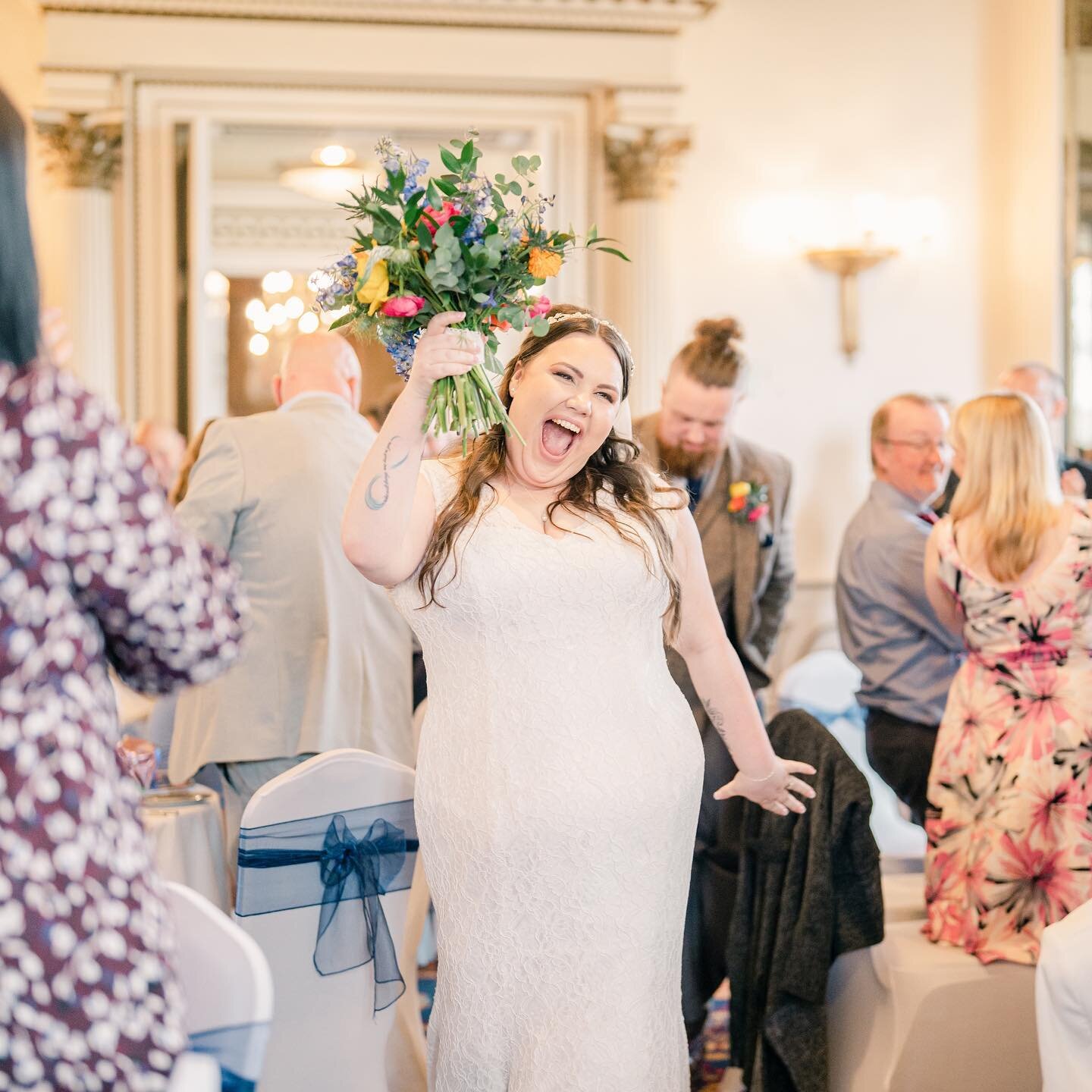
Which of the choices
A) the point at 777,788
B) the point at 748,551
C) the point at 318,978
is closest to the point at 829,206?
the point at 748,551

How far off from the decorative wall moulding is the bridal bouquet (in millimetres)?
3978

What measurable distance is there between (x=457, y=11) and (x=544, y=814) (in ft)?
14.9

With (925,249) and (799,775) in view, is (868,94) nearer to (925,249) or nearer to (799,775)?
(925,249)

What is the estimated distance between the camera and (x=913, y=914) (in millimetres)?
3246

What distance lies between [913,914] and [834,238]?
3.80 m

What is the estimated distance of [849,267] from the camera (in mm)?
6098

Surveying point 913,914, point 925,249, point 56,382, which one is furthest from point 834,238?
point 56,382

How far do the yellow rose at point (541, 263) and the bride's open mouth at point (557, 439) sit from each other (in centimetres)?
32

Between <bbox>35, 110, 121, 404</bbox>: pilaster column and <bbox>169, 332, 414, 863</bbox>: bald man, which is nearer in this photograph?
<bbox>169, 332, 414, 863</bbox>: bald man

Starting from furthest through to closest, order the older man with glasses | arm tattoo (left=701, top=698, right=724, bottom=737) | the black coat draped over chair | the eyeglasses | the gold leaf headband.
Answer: the eyeglasses < the older man with glasses < the black coat draped over chair < arm tattoo (left=701, top=698, right=724, bottom=737) < the gold leaf headband


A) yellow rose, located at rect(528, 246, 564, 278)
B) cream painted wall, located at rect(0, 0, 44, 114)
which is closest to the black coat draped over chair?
yellow rose, located at rect(528, 246, 564, 278)

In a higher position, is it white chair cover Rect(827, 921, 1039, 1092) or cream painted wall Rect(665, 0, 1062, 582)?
cream painted wall Rect(665, 0, 1062, 582)

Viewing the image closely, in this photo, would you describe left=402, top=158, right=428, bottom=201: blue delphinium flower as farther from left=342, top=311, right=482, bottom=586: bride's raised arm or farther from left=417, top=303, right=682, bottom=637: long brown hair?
left=417, top=303, right=682, bottom=637: long brown hair

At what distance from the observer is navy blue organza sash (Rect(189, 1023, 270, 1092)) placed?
1.37 m
